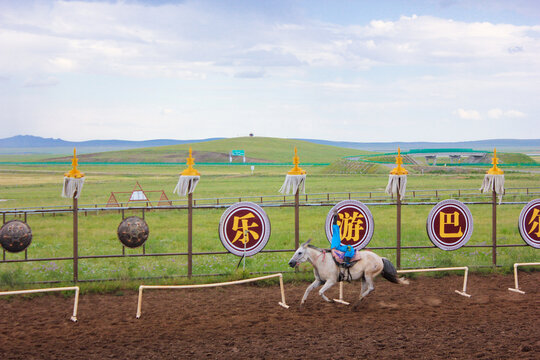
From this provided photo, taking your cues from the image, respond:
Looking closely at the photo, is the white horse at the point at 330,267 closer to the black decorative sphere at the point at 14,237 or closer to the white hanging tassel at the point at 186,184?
the white hanging tassel at the point at 186,184

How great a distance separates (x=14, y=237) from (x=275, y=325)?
284 inches

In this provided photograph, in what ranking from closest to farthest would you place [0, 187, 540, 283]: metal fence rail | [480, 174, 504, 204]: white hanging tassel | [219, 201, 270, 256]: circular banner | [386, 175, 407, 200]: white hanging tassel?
[0, 187, 540, 283]: metal fence rail
[219, 201, 270, 256]: circular banner
[386, 175, 407, 200]: white hanging tassel
[480, 174, 504, 204]: white hanging tassel

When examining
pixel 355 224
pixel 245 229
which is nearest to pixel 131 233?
pixel 245 229

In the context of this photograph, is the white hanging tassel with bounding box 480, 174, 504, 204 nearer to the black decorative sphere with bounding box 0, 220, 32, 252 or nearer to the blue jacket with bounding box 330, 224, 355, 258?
the blue jacket with bounding box 330, 224, 355, 258

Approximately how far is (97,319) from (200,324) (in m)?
2.19

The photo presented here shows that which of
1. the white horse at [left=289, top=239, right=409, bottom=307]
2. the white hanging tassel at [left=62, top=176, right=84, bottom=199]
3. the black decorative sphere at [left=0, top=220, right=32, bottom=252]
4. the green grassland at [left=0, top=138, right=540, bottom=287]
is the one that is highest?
the white hanging tassel at [left=62, top=176, right=84, bottom=199]

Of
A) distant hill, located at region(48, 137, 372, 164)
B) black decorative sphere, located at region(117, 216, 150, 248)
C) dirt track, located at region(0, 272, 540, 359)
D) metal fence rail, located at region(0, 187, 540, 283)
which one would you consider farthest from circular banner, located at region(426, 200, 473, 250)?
distant hill, located at region(48, 137, 372, 164)

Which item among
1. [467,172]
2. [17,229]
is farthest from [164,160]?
[17,229]

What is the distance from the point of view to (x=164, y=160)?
14062 centimetres

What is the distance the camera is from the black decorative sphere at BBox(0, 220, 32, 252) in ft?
42.1

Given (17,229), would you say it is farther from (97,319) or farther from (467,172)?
(467,172)

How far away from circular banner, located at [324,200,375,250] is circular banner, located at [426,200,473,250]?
6.32 feet

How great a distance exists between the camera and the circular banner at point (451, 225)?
14734 millimetres

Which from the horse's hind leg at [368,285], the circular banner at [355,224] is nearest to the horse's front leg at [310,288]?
the horse's hind leg at [368,285]
